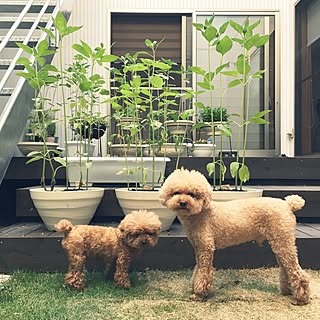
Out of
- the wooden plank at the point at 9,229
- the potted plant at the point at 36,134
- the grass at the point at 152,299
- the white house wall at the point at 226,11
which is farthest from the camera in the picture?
the white house wall at the point at 226,11

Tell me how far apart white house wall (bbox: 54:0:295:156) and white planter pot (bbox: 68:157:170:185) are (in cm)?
201

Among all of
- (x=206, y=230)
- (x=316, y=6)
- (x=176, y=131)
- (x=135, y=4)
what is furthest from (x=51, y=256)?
(x=316, y=6)

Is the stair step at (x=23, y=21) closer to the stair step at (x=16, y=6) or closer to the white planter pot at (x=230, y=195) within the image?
the stair step at (x=16, y=6)

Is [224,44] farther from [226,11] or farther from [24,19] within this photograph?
[226,11]

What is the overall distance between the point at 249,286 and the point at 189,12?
317cm

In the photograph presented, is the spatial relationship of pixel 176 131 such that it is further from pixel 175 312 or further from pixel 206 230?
pixel 175 312

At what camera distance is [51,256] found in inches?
66.9

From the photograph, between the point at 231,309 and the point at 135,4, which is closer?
the point at 231,309

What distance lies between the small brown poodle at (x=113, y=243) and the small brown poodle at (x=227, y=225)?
13 centimetres

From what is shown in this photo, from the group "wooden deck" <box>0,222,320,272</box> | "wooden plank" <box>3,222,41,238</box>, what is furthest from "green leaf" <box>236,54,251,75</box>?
"wooden plank" <box>3,222,41,238</box>

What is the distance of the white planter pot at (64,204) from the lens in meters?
1.73

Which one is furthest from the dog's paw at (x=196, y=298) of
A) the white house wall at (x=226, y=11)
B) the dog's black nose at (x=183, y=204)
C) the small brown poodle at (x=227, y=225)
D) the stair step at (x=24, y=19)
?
the white house wall at (x=226, y=11)

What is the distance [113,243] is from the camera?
155cm

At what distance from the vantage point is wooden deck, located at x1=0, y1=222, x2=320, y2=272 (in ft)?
5.56
